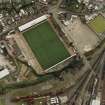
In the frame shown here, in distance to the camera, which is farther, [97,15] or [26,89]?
[97,15]

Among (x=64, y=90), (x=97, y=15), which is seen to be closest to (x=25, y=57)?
(x=64, y=90)

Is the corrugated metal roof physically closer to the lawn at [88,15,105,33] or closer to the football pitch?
the football pitch

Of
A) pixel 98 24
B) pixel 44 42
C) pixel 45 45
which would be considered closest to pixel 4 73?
pixel 45 45

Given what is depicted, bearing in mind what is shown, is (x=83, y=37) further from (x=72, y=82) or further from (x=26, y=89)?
(x=26, y=89)

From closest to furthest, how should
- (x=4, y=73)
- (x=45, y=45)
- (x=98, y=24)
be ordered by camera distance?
(x=4, y=73)
(x=45, y=45)
(x=98, y=24)

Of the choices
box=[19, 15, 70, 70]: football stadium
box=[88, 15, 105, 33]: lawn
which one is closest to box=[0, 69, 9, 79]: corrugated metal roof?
box=[19, 15, 70, 70]: football stadium

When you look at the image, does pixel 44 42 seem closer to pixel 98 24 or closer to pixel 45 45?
pixel 45 45
